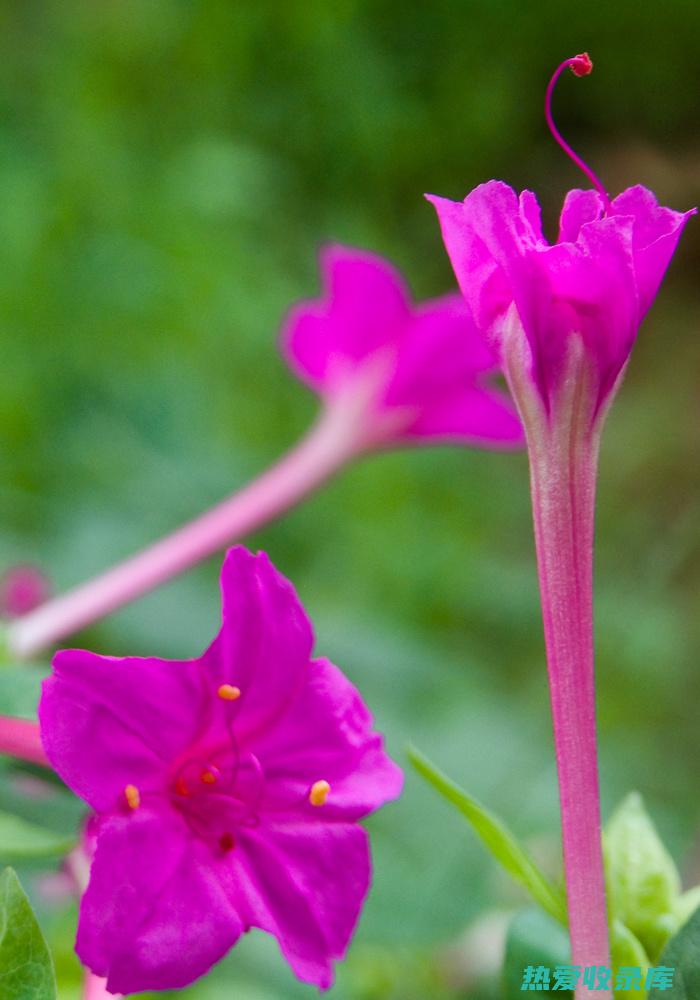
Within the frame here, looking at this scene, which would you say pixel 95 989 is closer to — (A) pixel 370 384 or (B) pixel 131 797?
(B) pixel 131 797

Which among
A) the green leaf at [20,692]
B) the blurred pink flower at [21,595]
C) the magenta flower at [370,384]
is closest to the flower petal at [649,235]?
the green leaf at [20,692]

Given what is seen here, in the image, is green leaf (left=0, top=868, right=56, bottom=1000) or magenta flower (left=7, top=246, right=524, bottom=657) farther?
magenta flower (left=7, top=246, right=524, bottom=657)

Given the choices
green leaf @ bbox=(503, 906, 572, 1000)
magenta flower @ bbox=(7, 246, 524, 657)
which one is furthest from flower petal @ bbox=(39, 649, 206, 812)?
magenta flower @ bbox=(7, 246, 524, 657)

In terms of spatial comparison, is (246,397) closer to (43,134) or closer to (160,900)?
(43,134)

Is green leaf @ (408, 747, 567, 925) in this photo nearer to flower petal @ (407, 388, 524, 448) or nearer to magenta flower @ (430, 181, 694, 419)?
magenta flower @ (430, 181, 694, 419)

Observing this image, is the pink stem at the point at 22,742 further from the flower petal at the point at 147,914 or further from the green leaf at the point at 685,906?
the green leaf at the point at 685,906
